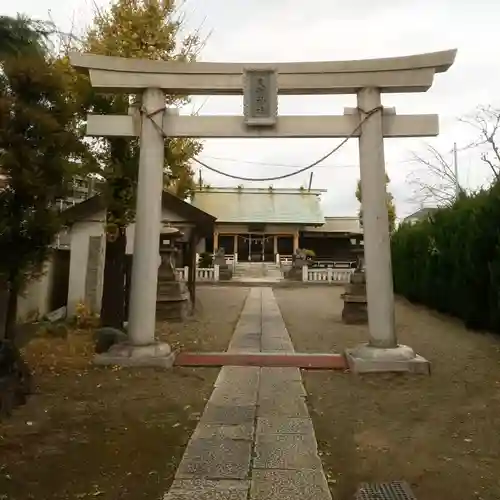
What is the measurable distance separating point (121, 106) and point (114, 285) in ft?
10.7

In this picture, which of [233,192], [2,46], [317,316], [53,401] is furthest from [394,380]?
[233,192]

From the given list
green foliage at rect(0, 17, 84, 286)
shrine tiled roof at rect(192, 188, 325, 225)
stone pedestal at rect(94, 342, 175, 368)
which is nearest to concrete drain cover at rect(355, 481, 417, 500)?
stone pedestal at rect(94, 342, 175, 368)

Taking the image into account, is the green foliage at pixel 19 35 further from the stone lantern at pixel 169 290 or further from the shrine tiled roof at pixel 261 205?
the shrine tiled roof at pixel 261 205

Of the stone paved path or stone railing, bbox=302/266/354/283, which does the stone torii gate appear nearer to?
the stone paved path

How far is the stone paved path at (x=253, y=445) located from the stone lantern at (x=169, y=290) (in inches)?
212

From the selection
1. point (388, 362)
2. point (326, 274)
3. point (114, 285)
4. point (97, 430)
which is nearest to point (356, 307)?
point (388, 362)

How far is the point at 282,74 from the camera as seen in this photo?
7.08m

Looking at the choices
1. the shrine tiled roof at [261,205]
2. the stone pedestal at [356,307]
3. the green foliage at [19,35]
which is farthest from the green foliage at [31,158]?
the shrine tiled roof at [261,205]

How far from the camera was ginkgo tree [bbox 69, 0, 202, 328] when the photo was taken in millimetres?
9117

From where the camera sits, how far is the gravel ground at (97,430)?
3301 mm

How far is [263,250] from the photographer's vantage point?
3644 centimetres

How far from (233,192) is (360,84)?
32125mm

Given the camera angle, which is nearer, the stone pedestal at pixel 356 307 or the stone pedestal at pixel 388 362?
the stone pedestal at pixel 388 362

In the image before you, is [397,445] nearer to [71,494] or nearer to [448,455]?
[448,455]
